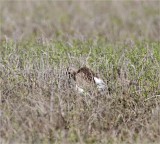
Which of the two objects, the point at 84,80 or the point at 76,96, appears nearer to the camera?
the point at 76,96

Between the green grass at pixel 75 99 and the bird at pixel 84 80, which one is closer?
the green grass at pixel 75 99

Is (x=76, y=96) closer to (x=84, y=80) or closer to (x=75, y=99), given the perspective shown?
(x=75, y=99)

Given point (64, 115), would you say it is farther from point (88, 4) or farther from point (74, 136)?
point (88, 4)

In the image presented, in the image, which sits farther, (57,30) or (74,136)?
(57,30)

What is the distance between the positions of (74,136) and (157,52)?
1795 millimetres

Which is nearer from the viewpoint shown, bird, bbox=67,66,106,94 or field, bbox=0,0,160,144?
field, bbox=0,0,160,144

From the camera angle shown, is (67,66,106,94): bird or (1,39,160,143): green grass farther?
(67,66,106,94): bird

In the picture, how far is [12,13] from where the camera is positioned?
9.25 meters

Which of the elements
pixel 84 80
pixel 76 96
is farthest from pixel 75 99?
pixel 84 80

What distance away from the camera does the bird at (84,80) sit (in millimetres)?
4762

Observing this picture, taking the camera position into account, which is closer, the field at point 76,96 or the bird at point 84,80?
the field at point 76,96

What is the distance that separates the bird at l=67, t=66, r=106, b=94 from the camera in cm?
476

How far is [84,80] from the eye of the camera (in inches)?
192

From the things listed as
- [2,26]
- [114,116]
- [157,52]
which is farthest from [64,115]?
[2,26]
